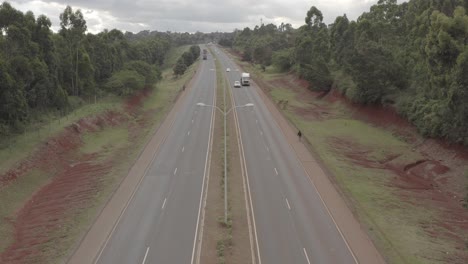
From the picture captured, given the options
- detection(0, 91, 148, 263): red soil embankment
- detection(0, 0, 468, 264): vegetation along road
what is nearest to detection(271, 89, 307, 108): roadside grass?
detection(0, 0, 468, 264): vegetation along road

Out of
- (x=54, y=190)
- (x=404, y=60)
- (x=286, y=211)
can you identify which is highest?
(x=404, y=60)

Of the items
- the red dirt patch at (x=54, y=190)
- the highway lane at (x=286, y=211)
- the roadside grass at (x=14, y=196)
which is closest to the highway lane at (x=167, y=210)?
the red dirt patch at (x=54, y=190)

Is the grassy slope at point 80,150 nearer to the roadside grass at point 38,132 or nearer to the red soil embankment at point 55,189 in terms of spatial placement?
the roadside grass at point 38,132

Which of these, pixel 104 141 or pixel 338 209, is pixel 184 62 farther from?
pixel 338 209

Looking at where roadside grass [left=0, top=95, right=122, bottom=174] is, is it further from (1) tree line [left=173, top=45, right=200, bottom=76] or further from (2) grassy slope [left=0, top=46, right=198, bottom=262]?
(1) tree line [left=173, top=45, right=200, bottom=76]

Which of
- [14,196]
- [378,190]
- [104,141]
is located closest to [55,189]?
[14,196]

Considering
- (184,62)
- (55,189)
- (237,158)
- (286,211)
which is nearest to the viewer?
(286,211)

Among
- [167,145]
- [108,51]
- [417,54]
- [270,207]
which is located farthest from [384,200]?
[108,51]
